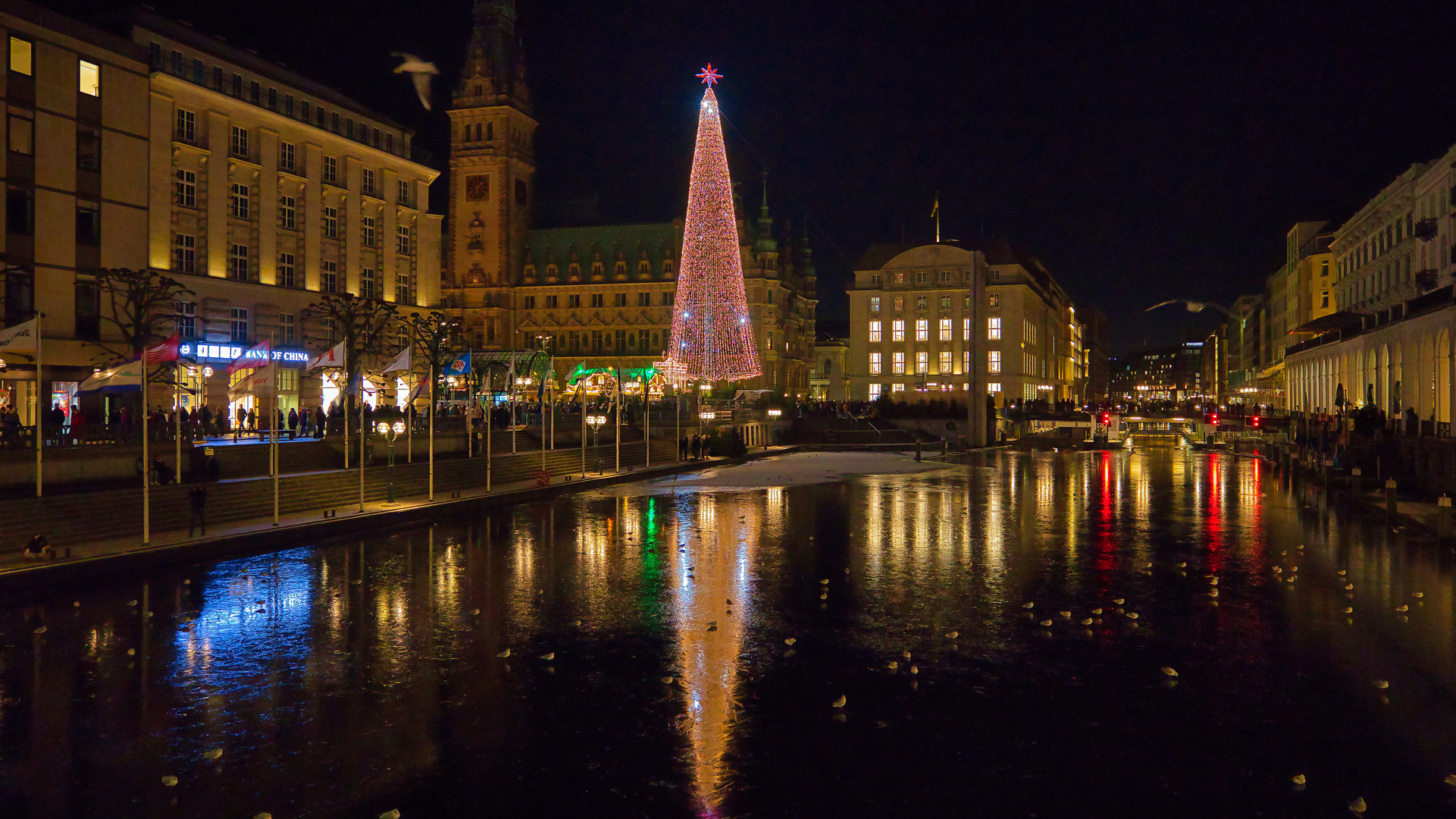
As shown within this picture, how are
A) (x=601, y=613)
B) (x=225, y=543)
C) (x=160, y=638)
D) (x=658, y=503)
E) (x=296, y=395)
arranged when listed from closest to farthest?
1. (x=160, y=638)
2. (x=601, y=613)
3. (x=225, y=543)
4. (x=658, y=503)
5. (x=296, y=395)

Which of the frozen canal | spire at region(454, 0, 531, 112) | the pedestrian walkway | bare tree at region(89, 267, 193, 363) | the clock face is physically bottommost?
the frozen canal

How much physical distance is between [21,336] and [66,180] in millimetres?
25569

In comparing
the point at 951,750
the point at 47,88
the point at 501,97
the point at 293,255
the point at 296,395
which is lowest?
the point at 951,750

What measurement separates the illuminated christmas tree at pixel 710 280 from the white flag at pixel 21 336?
112 feet

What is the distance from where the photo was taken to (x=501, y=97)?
108125mm

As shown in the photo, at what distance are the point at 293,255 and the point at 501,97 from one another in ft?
181

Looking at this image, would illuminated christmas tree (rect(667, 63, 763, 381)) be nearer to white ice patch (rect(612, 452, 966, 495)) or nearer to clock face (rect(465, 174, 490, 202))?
white ice patch (rect(612, 452, 966, 495))

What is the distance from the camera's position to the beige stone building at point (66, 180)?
4012 cm

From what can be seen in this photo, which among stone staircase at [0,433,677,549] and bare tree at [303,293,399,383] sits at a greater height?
bare tree at [303,293,399,383]

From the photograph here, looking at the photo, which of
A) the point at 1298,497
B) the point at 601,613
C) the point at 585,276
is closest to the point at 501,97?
the point at 585,276

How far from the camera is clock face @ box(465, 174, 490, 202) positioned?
368 ft

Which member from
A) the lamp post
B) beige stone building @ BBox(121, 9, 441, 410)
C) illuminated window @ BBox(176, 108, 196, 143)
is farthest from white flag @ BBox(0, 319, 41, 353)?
illuminated window @ BBox(176, 108, 196, 143)

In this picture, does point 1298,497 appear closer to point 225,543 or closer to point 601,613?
point 601,613

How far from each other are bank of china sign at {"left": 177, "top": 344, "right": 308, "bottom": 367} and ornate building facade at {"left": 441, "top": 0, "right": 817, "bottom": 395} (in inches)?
2065
